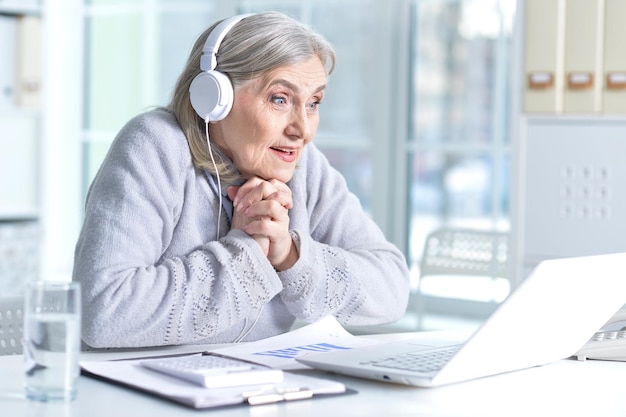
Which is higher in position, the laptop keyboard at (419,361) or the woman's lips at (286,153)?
the woman's lips at (286,153)

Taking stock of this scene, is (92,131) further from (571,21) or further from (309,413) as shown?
(309,413)

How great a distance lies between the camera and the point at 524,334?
120 centimetres

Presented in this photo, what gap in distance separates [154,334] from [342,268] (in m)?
0.36

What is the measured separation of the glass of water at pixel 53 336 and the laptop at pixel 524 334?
307 mm

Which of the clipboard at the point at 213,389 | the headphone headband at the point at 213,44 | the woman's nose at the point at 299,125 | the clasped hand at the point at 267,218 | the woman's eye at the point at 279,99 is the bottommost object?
the clipboard at the point at 213,389

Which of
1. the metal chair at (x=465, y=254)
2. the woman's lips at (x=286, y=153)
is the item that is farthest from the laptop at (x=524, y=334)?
the metal chair at (x=465, y=254)

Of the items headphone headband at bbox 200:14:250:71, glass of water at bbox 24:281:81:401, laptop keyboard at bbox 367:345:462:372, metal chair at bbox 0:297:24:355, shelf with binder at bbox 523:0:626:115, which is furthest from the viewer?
shelf with binder at bbox 523:0:626:115

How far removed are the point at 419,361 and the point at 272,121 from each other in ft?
1.96

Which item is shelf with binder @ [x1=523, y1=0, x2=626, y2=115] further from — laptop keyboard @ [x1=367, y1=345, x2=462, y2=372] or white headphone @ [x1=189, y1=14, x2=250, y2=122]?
laptop keyboard @ [x1=367, y1=345, x2=462, y2=372]

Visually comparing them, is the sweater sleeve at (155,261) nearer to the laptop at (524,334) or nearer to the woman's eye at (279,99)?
the woman's eye at (279,99)

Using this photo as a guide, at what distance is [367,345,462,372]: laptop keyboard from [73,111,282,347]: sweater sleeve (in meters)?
0.33

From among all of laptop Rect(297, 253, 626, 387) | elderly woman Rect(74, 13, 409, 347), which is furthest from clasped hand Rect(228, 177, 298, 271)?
laptop Rect(297, 253, 626, 387)

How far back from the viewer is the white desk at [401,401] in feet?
3.37

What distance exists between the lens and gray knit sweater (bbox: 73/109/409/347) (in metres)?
1.47
